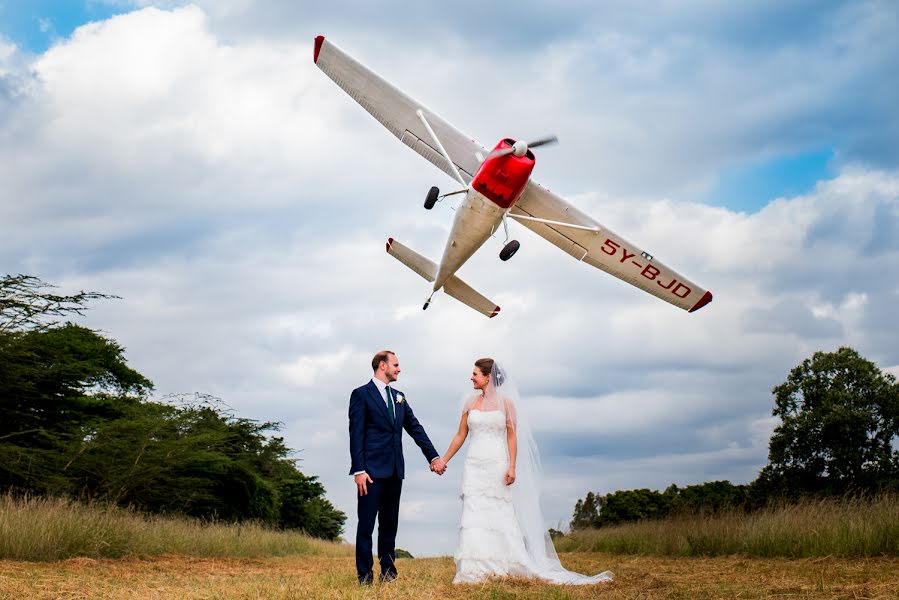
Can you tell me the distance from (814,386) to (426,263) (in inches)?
590

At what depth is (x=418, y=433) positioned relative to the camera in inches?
301

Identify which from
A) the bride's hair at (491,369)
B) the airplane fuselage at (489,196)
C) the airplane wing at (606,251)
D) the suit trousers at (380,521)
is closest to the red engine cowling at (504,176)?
the airplane fuselage at (489,196)

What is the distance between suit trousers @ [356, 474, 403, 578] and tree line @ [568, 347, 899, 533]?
60.9 ft

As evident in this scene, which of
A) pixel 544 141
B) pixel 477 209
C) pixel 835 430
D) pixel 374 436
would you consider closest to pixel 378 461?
pixel 374 436

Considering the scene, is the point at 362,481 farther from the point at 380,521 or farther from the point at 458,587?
the point at 458,587

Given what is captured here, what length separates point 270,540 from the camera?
685 inches

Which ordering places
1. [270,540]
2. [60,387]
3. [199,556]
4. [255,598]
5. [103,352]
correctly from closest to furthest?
[255,598]
[199,556]
[270,540]
[60,387]
[103,352]

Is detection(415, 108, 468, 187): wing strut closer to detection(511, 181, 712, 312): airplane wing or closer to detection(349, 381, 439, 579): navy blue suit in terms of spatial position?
detection(511, 181, 712, 312): airplane wing

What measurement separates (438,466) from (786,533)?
6.35 m

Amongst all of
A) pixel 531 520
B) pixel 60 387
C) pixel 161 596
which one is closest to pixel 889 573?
pixel 531 520

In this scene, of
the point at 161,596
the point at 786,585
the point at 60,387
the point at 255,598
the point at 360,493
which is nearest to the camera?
the point at 255,598

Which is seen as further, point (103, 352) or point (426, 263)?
point (103, 352)

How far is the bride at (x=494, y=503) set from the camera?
7629mm

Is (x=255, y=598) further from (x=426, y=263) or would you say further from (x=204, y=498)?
(x=204, y=498)
